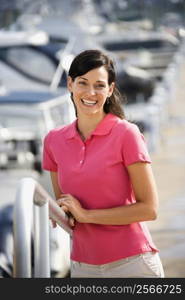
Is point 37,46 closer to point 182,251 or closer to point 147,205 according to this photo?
point 182,251

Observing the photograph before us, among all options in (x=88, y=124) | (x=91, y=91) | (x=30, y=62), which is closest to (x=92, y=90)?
(x=91, y=91)

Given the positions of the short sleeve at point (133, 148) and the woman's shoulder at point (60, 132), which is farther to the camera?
the woman's shoulder at point (60, 132)

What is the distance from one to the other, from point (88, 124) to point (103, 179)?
208mm

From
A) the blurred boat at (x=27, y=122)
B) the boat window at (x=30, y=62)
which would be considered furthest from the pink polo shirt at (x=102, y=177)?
the boat window at (x=30, y=62)

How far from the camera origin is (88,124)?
2.76 m

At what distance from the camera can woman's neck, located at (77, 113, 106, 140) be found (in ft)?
8.97

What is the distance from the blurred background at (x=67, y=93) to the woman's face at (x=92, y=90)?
0.31 meters

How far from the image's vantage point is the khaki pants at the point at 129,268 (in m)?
2.72

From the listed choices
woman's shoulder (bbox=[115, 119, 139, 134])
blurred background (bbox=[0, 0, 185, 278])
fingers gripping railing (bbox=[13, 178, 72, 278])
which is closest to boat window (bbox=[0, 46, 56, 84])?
blurred background (bbox=[0, 0, 185, 278])

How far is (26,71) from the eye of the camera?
11.8m

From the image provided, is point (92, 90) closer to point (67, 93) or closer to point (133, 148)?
point (133, 148)

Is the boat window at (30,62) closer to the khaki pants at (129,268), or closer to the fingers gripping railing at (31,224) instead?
the fingers gripping railing at (31,224)

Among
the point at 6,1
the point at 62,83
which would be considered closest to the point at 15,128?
the point at 62,83

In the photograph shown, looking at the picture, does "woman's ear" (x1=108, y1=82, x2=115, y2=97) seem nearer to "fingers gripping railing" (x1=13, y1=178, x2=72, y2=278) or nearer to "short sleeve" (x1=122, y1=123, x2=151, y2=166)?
"short sleeve" (x1=122, y1=123, x2=151, y2=166)
